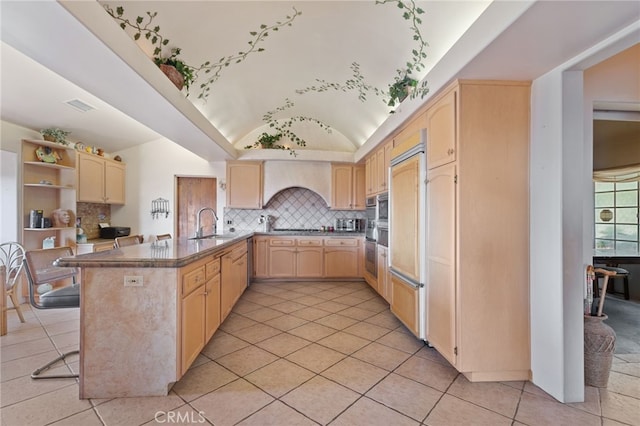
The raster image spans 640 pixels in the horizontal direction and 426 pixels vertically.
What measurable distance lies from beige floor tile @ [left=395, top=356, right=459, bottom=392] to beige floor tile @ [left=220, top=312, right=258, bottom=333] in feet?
5.16


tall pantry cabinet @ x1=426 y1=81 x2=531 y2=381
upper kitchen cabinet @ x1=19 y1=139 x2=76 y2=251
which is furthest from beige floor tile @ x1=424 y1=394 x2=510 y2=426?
upper kitchen cabinet @ x1=19 y1=139 x2=76 y2=251

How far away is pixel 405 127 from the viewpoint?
9.70ft

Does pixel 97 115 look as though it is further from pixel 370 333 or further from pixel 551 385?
pixel 551 385

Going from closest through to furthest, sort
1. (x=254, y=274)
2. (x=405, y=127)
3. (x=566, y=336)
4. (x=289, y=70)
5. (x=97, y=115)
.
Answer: (x=566, y=336) → (x=405, y=127) → (x=289, y=70) → (x=97, y=115) → (x=254, y=274)

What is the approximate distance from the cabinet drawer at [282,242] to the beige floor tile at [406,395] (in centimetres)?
293

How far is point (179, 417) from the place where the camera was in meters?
1.57

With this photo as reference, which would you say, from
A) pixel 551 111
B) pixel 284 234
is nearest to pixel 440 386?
pixel 551 111

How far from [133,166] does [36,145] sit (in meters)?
1.45

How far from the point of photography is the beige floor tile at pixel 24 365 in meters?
1.97

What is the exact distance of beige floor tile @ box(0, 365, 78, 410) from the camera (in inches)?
67.7

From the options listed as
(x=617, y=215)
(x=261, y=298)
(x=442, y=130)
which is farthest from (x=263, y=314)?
(x=617, y=215)

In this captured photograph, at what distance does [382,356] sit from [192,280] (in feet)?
5.25

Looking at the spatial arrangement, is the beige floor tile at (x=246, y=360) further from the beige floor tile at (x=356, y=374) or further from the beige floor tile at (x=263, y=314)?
the beige floor tile at (x=263, y=314)
